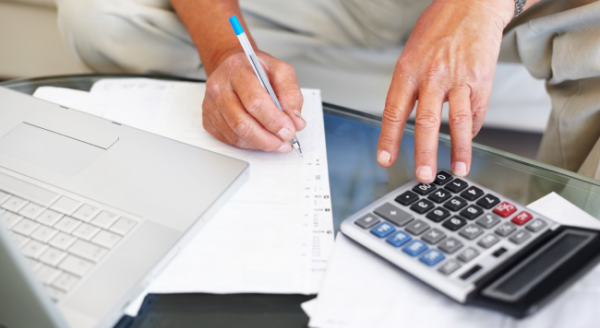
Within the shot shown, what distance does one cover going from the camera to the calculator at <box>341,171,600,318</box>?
294 mm

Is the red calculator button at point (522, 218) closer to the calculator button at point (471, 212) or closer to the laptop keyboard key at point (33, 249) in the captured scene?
the calculator button at point (471, 212)

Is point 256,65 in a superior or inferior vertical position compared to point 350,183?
superior

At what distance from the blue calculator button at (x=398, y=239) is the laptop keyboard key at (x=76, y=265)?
216 millimetres

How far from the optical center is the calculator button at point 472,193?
14.9 inches

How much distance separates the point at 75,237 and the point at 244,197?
14cm

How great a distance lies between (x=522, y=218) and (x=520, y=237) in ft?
0.08

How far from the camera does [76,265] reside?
1.03ft

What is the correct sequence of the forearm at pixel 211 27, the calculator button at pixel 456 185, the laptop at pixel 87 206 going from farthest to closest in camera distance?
the forearm at pixel 211 27, the calculator button at pixel 456 185, the laptop at pixel 87 206

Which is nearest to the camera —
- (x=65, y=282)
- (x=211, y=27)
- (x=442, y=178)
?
(x=65, y=282)

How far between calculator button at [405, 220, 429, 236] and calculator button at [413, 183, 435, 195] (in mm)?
41

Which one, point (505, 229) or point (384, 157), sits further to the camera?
point (384, 157)

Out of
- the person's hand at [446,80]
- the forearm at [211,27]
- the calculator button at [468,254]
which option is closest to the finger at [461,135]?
the person's hand at [446,80]

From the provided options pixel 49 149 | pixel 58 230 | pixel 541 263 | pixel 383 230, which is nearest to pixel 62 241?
pixel 58 230

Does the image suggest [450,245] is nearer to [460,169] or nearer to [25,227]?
[460,169]
